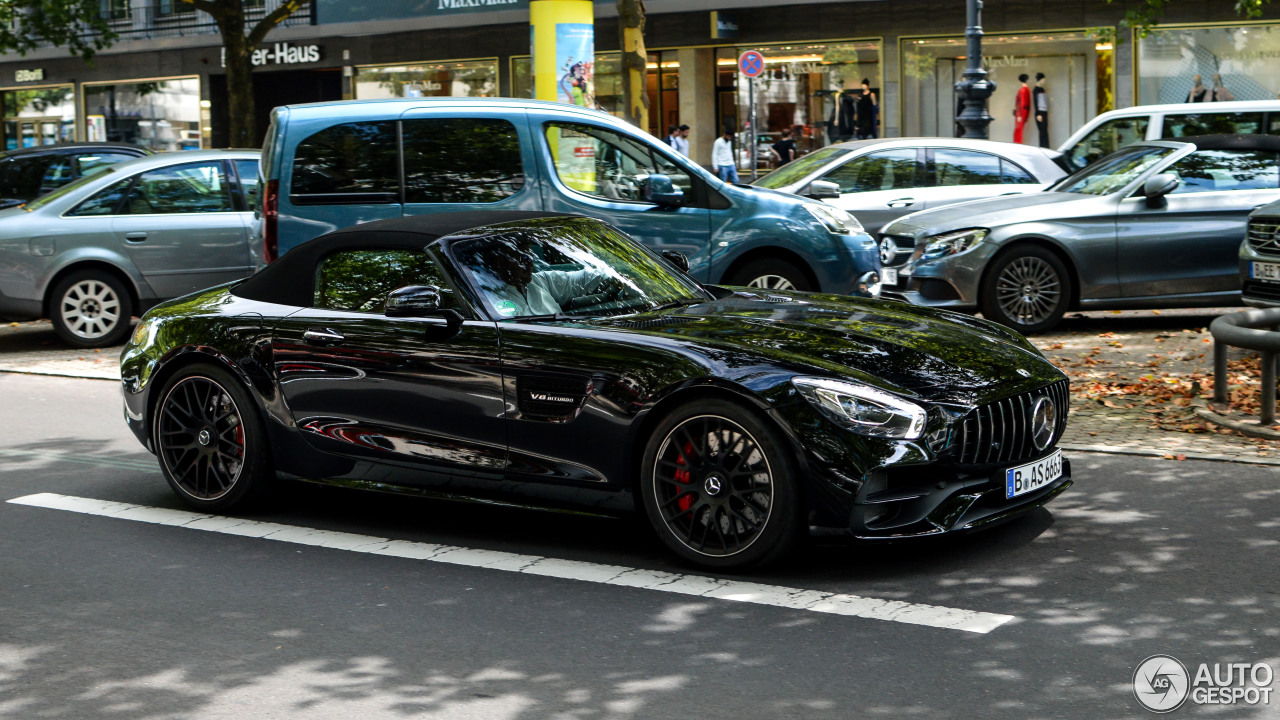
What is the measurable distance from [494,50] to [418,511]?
2611 centimetres

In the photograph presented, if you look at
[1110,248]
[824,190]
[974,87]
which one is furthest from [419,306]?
[974,87]

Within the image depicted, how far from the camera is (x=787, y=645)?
4793 millimetres

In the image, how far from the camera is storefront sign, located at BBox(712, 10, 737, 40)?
28.8 metres

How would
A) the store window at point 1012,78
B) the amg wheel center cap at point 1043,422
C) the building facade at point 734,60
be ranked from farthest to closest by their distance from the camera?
the store window at point 1012,78 < the building facade at point 734,60 < the amg wheel center cap at point 1043,422

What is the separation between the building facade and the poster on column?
309 cm

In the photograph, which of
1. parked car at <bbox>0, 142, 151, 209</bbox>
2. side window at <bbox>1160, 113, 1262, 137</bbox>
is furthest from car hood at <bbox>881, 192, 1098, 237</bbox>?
parked car at <bbox>0, 142, 151, 209</bbox>

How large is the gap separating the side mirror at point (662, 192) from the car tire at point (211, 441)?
486 cm

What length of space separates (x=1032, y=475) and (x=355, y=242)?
314cm

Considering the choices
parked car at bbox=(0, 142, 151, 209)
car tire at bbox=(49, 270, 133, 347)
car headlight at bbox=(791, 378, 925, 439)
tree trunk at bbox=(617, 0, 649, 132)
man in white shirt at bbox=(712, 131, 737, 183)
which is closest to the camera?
car headlight at bbox=(791, 378, 925, 439)

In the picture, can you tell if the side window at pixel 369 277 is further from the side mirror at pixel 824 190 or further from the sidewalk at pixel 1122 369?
the side mirror at pixel 824 190

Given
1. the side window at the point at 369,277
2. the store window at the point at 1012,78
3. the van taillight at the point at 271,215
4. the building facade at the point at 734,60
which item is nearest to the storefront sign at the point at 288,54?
the building facade at the point at 734,60

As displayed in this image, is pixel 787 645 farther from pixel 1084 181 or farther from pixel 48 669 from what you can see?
pixel 1084 181

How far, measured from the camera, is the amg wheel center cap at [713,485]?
550cm

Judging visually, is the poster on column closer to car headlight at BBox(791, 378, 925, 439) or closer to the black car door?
the black car door
